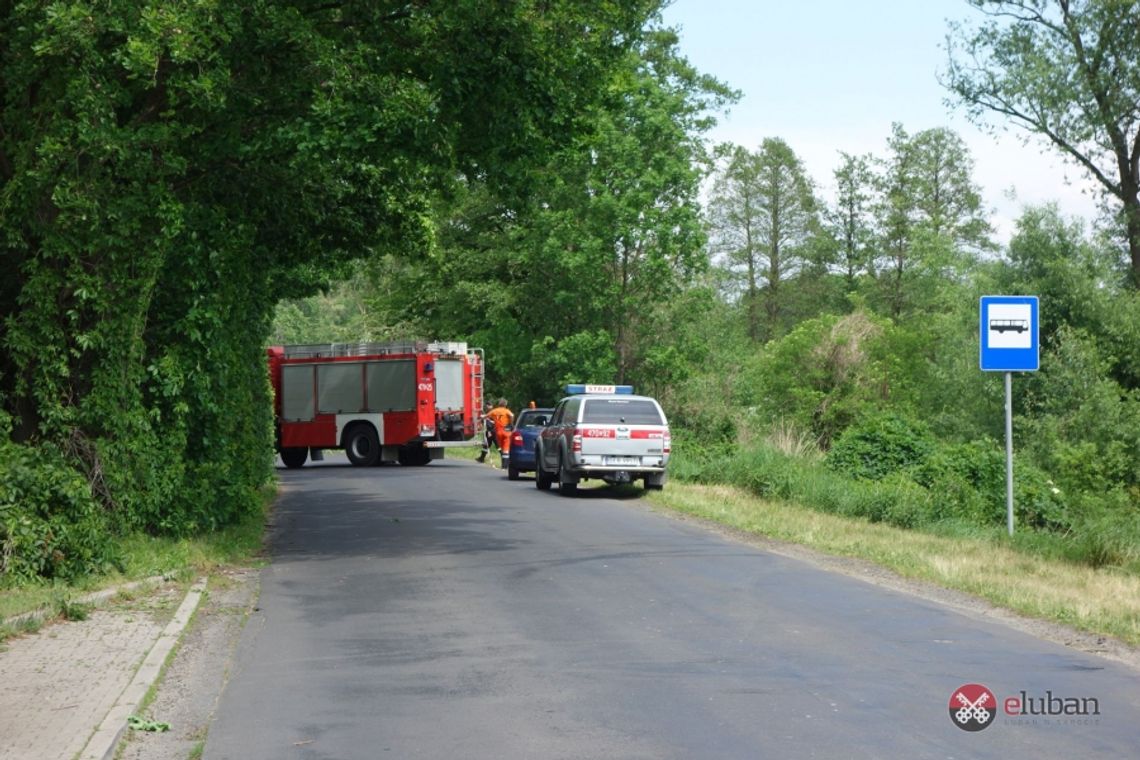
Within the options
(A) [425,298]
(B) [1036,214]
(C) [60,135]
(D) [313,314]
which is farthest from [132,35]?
(D) [313,314]

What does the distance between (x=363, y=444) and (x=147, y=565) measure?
27.3 meters

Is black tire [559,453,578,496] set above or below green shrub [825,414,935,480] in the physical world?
below

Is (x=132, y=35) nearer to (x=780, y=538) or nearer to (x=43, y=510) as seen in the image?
(x=43, y=510)

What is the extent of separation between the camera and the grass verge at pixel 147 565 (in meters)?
11.4

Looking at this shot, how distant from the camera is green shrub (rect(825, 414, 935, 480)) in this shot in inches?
1124

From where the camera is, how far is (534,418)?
33.4m

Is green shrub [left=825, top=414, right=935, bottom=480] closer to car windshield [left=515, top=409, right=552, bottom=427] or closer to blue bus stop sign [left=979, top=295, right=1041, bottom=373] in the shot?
car windshield [left=515, top=409, right=552, bottom=427]

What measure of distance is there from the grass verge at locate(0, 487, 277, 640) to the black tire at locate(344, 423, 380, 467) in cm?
2119

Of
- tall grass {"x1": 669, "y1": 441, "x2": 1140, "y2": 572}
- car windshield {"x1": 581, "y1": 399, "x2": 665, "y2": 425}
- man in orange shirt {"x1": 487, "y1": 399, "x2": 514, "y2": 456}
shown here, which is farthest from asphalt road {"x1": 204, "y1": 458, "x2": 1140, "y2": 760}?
man in orange shirt {"x1": 487, "y1": 399, "x2": 514, "y2": 456}

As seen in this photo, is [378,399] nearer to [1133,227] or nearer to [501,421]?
[501,421]

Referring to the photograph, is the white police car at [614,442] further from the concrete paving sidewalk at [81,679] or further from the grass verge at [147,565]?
the concrete paving sidewalk at [81,679]

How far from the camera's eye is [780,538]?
1838 cm

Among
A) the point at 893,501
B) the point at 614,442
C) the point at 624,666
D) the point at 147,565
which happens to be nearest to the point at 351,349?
the point at 614,442

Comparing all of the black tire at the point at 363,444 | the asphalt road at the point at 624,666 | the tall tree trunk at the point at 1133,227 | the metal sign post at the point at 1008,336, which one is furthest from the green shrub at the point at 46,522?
the tall tree trunk at the point at 1133,227
